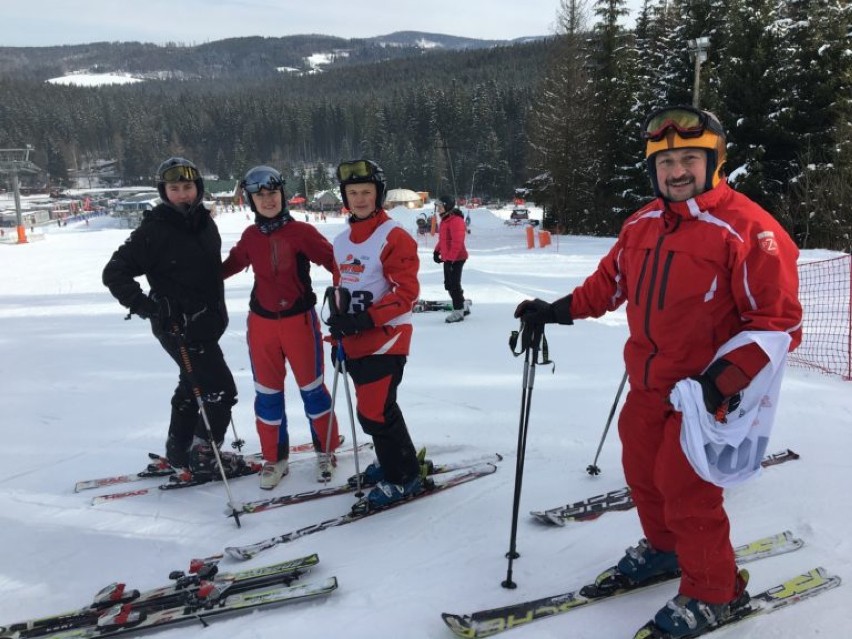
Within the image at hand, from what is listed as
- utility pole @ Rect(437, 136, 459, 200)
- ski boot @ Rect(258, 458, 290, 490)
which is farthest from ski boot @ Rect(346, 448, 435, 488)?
utility pole @ Rect(437, 136, 459, 200)

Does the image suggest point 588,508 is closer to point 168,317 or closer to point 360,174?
point 360,174

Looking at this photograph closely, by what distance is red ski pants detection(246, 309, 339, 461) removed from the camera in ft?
11.9

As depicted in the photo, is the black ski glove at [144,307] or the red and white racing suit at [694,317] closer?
the red and white racing suit at [694,317]

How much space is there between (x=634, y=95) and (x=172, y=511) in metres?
29.2

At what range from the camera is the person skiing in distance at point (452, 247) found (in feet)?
28.6

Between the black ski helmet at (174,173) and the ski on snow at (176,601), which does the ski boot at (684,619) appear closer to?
the ski on snow at (176,601)

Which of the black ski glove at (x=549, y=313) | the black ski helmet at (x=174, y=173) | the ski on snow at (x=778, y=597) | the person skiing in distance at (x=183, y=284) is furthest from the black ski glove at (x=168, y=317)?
the ski on snow at (x=778, y=597)

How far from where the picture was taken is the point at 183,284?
3.68 m

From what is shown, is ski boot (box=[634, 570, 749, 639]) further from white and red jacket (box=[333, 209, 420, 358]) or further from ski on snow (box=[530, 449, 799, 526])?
white and red jacket (box=[333, 209, 420, 358])

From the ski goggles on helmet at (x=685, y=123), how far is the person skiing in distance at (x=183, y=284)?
2.81 meters

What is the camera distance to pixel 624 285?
2.56 meters

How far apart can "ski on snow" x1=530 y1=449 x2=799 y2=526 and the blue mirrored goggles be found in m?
2.46

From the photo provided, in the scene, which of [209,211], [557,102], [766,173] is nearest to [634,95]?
[557,102]

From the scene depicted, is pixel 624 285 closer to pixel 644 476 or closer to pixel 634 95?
pixel 644 476
